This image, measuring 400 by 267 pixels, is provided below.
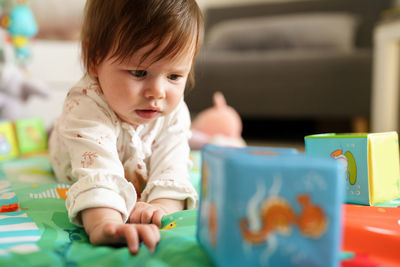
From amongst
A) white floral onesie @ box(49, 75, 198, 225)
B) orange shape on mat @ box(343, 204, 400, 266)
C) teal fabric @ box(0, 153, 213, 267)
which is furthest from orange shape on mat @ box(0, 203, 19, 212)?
orange shape on mat @ box(343, 204, 400, 266)

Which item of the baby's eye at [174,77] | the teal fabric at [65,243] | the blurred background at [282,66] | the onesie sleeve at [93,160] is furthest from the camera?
the blurred background at [282,66]

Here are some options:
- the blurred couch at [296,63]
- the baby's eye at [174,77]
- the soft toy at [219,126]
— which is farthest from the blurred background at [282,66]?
the baby's eye at [174,77]

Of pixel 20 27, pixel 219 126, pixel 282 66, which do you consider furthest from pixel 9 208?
pixel 282 66

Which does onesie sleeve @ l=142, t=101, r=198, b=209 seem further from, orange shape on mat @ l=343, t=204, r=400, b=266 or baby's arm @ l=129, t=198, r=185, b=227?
orange shape on mat @ l=343, t=204, r=400, b=266

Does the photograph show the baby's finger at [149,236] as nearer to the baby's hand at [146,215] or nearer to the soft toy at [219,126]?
the baby's hand at [146,215]

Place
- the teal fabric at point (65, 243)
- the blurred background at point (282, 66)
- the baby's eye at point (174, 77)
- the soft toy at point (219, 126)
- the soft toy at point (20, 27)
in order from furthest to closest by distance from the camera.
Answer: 1. the blurred background at point (282, 66)
2. the soft toy at point (20, 27)
3. the soft toy at point (219, 126)
4. the baby's eye at point (174, 77)
5. the teal fabric at point (65, 243)

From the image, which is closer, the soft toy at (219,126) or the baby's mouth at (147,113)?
the baby's mouth at (147,113)

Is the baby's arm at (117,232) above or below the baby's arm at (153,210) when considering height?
above

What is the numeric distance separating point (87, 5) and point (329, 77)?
1.72m

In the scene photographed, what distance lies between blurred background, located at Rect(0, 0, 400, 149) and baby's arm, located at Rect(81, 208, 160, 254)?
4.08ft

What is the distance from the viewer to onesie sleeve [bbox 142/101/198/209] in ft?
2.28

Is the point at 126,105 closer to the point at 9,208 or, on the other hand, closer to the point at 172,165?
the point at 172,165

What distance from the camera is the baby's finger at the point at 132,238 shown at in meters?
0.47

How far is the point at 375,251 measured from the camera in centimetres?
51
